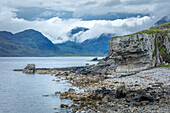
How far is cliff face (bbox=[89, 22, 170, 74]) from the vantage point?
3292 inches

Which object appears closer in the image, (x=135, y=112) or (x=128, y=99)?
(x=135, y=112)

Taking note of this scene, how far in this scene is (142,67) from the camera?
8381 cm

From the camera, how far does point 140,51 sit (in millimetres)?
83688

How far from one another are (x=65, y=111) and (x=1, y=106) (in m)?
13.9

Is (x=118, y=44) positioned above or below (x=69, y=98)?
above

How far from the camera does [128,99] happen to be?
36156 millimetres

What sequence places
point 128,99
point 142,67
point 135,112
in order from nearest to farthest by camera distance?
point 135,112 < point 128,99 < point 142,67

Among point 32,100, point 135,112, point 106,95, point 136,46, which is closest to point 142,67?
point 136,46

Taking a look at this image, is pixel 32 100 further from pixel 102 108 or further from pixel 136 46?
pixel 136 46

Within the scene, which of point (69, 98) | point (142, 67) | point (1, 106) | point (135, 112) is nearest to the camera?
point (135, 112)

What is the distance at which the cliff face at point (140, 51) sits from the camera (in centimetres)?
8362

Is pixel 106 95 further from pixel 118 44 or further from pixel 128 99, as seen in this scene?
pixel 118 44

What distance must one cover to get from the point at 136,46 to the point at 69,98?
47.8 metres

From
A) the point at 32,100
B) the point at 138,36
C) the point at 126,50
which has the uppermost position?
the point at 138,36
